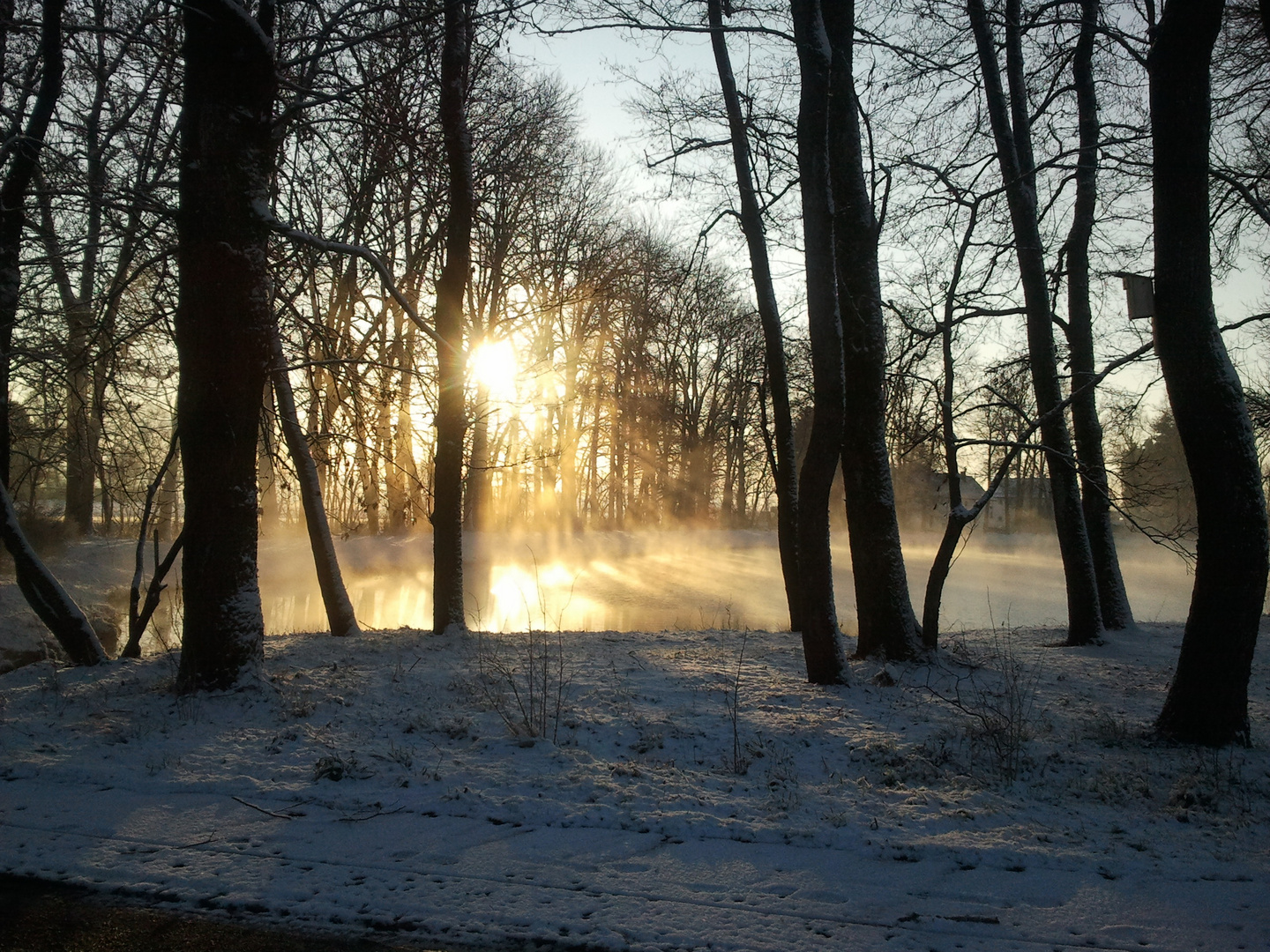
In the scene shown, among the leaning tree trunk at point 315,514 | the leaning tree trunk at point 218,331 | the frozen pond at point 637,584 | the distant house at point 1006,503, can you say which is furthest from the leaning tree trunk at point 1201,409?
the distant house at point 1006,503

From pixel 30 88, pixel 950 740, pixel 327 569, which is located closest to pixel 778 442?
pixel 950 740

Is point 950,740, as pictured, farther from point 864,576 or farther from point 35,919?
point 35,919

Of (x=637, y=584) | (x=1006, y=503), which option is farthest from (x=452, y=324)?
(x=1006, y=503)

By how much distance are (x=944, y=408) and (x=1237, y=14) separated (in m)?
5.57

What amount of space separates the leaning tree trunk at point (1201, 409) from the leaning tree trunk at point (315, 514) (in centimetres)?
833

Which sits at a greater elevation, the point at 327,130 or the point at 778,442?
the point at 327,130

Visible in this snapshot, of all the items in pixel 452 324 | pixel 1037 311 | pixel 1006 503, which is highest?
pixel 1037 311

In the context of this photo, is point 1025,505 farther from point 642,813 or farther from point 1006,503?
point 642,813

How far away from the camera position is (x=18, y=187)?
25.4 feet

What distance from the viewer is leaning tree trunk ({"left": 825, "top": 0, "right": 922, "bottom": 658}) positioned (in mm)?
7438

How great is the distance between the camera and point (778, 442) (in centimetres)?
959

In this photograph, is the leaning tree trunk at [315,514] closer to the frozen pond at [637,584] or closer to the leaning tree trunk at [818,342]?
the frozen pond at [637,584]

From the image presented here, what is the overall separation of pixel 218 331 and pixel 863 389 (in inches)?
226

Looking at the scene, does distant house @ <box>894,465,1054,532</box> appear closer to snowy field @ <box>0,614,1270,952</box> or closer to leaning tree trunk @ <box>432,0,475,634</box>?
leaning tree trunk @ <box>432,0,475,634</box>
